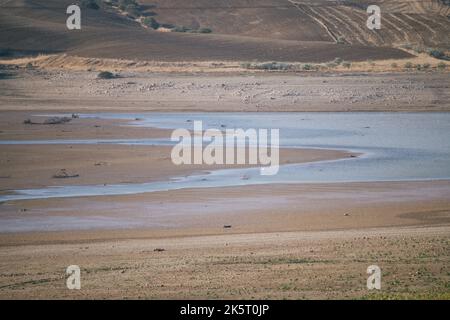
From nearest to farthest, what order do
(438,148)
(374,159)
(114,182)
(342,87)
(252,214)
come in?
(252,214)
(114,182)
(374,159)
(438,148)
(342,87)

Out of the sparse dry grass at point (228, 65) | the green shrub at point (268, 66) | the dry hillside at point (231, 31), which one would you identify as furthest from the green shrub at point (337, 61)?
the green shrub at point (268, 66)

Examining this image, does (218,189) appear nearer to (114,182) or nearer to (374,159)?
(114,182)

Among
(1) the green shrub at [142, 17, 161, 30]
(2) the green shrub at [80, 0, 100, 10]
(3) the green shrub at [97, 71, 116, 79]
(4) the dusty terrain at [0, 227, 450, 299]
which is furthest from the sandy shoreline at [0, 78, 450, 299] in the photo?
(2) the green shrub at [80, 0, 100, 10]

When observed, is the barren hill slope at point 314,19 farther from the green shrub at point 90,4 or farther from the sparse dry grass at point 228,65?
the sparse dry grass at point 228,65

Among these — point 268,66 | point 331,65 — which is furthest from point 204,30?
point 268,66

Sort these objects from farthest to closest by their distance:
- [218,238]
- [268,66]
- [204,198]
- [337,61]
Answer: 1. [337,61]
2. [268,66]
3. [204,198]
4. [218,238]

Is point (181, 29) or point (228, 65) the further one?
point (181, 29)

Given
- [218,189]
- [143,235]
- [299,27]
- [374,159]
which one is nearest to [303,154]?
[374,159]

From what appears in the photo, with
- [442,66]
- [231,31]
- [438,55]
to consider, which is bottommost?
[442,66]

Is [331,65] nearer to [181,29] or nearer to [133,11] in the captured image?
[181,29]
